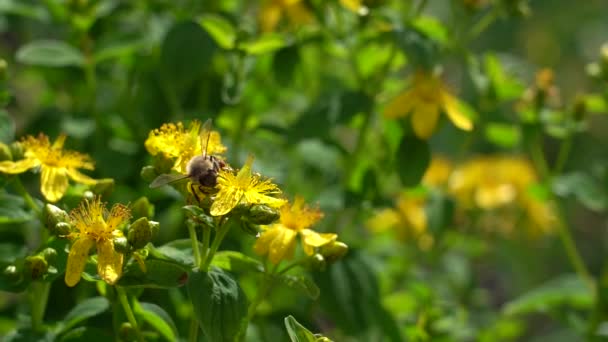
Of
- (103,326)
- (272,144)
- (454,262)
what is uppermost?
(272,144)

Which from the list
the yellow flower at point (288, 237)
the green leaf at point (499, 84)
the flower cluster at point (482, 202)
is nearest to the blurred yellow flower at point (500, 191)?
the flower cluster at point (482, 202)

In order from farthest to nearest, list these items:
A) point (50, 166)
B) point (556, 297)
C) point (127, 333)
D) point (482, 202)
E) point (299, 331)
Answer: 1. point (482, 202)
2. point (556, 297)
3. point (50, 166)
4. point (127, 333)
5. point (299, 331)

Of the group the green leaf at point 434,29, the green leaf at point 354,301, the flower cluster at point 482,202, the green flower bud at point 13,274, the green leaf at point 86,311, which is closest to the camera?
the green flower bud at point 13,274

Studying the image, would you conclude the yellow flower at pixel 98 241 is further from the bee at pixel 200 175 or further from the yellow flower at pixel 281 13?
the yellow flower at pixel 281 13

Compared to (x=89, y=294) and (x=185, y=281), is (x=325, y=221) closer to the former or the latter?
(x=89, y=294)

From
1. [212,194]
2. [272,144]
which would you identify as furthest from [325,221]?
[212,194]

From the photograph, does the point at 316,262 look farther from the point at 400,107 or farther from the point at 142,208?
the point at 400,107

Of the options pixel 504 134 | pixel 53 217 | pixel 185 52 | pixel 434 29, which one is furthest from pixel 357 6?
pixel 53 217
